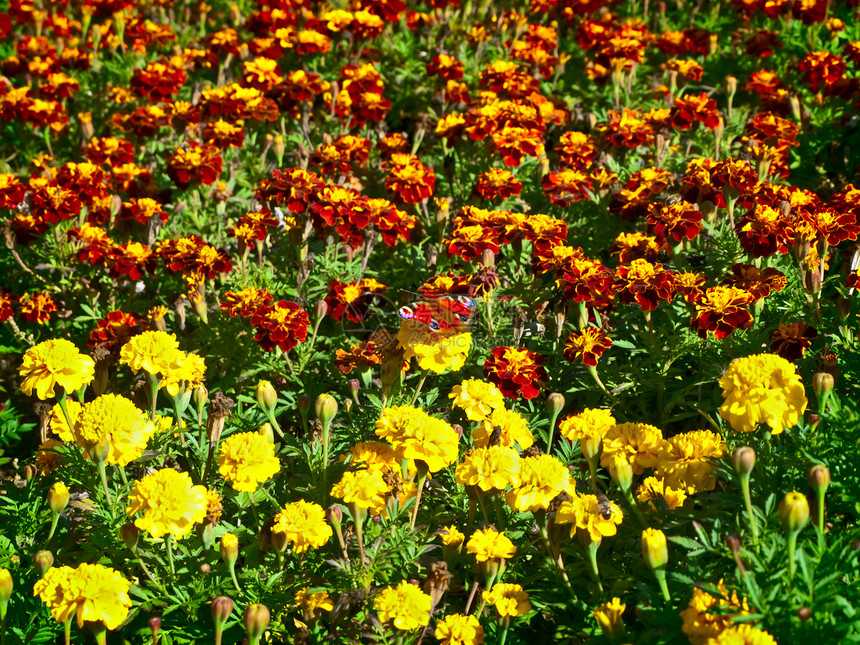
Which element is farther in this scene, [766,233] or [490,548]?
[766,233]

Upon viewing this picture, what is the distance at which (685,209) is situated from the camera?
10.8ft

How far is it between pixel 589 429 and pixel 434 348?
1.78 ft

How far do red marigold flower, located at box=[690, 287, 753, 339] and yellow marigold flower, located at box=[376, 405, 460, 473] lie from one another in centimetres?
99

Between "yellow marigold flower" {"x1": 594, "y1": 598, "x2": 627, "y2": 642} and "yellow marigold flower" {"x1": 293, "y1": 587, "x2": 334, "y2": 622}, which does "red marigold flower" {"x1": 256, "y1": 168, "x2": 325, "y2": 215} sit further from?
"yellow marigold flower" {"x1": 594, "y1": 598, "x2": 627, "y2": 642}

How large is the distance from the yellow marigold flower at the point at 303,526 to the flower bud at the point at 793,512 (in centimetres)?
115

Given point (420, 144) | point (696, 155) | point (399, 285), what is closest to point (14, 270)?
point (399, 285)

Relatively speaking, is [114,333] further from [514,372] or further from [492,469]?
[492,469]

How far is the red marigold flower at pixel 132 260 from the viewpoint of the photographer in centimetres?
367

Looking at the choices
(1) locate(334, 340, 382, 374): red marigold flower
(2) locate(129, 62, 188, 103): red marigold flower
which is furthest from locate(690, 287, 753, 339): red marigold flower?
(2) locate(129, 62, 188, 103): red marigold flower

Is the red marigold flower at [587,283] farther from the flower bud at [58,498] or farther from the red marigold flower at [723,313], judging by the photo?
the flower bud at [58,498]

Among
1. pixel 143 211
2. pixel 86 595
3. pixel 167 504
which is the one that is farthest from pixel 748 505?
pixel 143 211

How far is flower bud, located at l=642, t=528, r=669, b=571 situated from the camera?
6.65 ft

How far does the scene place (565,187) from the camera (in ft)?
12.9

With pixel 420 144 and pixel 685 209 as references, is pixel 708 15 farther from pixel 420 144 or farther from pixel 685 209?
pixel 685 209
